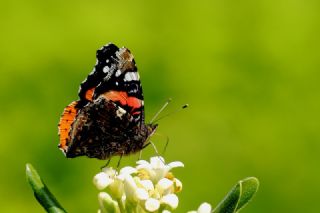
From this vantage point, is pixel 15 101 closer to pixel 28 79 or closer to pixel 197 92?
pixel 28 79

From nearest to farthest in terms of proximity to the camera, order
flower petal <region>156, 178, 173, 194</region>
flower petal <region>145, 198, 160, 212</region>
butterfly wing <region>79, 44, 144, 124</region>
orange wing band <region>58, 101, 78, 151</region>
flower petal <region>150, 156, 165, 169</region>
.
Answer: flower petal <region>145, 198, 160, 212</region> → flower petal <region>156, 178, 173, 194</region> → flower petal <region>150, 156, 165, 169</region> → orange wing band <region>58, 101, 78, 151</region> → butterfly wing <region>79, 44, 144, 124</region>

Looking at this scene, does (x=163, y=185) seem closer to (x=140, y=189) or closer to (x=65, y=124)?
(x=140, y=189)

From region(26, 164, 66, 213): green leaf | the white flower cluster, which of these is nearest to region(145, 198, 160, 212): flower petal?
the white flower cluster

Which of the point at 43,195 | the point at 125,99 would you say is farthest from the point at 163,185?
the point at 125,99

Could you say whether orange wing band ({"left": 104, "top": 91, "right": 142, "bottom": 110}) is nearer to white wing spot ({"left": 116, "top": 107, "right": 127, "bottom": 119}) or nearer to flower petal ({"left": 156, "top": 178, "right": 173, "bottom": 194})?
white wing spot ({"left": 116, "top": 107, "right": 127, "bottom": 119})

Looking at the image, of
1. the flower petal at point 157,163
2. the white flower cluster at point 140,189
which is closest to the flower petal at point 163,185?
the white flower cluster at point 140,189

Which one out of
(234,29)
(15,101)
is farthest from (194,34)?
(15,101)
